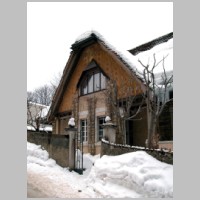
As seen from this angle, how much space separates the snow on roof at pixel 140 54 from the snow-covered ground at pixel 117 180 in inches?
196

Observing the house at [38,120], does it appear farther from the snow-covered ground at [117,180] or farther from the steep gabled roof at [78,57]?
the snow-covered ground at [117,180]

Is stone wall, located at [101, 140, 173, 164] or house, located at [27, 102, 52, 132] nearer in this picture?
stone wall, located at [101, 140, 173, 164]

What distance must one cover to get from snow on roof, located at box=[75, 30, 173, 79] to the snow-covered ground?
4977mm

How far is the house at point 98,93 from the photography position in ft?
45.1

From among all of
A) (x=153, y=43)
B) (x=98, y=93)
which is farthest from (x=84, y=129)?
(x=153, y=43)

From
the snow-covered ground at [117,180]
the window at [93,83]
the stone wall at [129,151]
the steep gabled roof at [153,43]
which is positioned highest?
the steep gabled roof at [153,43]

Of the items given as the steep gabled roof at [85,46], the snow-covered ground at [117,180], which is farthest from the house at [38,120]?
the snow-covered ground at [117,180]

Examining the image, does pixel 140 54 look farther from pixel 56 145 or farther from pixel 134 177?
pixel 134 177

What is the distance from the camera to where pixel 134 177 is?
7738 millimetres

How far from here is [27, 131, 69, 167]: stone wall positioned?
12.9 meters

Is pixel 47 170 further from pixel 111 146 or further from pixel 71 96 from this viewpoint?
pixel 71 96

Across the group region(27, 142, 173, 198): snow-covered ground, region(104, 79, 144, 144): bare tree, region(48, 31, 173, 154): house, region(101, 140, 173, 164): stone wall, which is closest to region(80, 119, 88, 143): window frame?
region(48, 31, 173, 154): house

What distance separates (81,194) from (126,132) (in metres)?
6.26

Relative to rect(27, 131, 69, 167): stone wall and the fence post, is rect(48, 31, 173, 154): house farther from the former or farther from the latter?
rect(27, 131, 69, 167): stone wall
